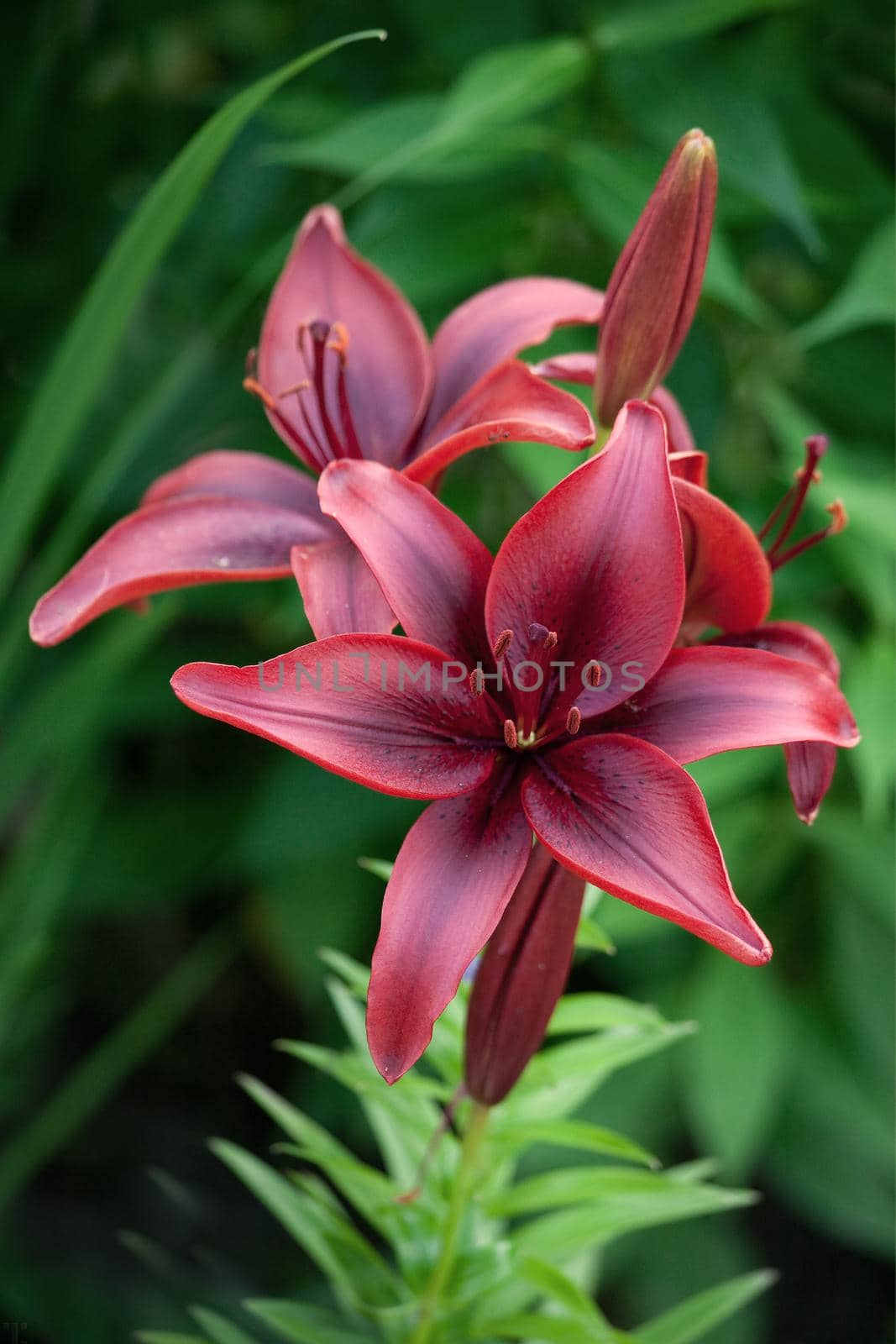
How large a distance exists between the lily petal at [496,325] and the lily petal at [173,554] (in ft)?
0.27

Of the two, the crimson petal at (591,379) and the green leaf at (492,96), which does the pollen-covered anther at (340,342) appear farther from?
the green leaf at (492,96)

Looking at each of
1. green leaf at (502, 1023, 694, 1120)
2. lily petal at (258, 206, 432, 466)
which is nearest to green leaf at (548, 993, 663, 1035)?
green leaf at (502, 1023, 694, 1120)

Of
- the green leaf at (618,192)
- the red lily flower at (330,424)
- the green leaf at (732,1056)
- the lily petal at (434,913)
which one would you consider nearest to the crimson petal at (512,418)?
the red lily flower at (330,424)

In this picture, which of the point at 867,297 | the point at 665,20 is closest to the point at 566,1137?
the point at 867,297

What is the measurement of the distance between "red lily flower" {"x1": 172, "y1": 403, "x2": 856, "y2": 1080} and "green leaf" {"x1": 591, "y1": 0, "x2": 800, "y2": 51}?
48 centimetres

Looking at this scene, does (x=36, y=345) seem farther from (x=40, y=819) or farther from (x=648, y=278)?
(x=648, y=278)

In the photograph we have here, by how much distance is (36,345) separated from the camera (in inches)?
39.6

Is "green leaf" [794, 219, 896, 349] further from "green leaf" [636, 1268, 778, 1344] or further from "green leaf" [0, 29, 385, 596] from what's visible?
"green leaf" [636, 1268, 778, 1344]

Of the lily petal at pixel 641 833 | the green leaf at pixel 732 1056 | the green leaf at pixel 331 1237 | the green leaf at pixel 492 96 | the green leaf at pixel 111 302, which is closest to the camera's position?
the lily petal at pixel 641 833

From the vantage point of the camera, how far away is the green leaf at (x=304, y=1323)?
1.65 feet

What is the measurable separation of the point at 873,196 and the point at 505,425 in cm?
59

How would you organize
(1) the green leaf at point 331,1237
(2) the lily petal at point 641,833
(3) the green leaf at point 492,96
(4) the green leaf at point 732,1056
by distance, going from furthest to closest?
(4) the green leaf at point 732,1056
(3) the green leaf at point 492,96
(1) the green leaf at point 331,1237
(2) the lily petal at point 641,833

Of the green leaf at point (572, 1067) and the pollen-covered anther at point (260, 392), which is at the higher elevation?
the pollen-covered anther at point (260, 392)

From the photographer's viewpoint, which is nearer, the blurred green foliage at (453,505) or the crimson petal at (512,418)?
the crimson petal at (512,418)
